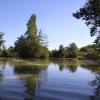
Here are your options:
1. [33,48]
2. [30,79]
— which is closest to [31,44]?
[33,48]

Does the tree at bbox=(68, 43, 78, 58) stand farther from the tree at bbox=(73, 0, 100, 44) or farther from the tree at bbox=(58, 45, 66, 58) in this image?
the tree at bbox=(73, 0, 100, 44)

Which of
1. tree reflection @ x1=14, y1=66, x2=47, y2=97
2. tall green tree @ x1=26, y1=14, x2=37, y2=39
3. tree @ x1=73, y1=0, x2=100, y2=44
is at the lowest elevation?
tree reflection @ x1=14, y1=66, x2=47, y2=97

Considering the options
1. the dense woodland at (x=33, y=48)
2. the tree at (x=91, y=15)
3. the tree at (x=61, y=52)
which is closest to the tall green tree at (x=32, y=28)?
the dense woodland at (x=33, y=48)

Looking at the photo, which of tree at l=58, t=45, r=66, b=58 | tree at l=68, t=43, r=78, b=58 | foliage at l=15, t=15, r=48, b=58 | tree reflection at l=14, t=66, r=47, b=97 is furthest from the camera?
tree at l=68, t=43, r=78, b=58

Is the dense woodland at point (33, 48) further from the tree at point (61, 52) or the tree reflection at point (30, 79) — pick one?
the tree reflection at point (30, 79)

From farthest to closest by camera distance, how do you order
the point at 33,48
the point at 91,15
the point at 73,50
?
the point at 73,50
the point at 33,48
the point at 91,15

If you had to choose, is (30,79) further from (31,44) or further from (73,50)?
(73,50)

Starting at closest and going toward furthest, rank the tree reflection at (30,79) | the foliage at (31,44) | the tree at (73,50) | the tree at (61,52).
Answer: the tree reflection at (30,79) < the foliage at (31,44) < the tree at (61,52) < the tree at (73,50)

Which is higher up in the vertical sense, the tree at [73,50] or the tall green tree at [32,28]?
the tall green tree at [32,28]

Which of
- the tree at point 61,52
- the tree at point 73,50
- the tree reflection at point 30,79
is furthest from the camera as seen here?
the tree at point 73,50

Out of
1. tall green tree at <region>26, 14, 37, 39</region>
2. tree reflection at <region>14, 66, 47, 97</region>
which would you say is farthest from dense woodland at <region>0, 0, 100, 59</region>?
tree reflection at <region>14, 66, 47, 97</region>

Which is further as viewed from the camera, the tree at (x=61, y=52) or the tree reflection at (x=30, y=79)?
the tree at (x=61, y=52)

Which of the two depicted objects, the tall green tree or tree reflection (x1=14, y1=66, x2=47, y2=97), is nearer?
tree reflection (x1=14, y1=66, x2=47, y2=97)

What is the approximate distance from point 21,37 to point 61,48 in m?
21.3
